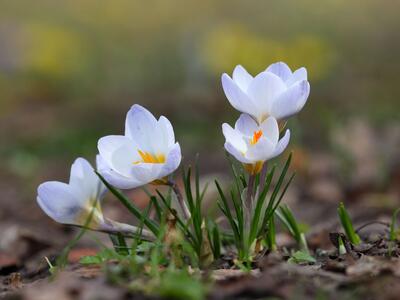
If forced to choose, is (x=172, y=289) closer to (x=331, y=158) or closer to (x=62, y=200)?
(x=62, y=200)

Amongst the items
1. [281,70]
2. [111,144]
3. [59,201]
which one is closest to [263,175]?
[281,70]

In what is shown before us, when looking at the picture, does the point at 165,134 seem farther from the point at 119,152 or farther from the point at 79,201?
the point at 79,201

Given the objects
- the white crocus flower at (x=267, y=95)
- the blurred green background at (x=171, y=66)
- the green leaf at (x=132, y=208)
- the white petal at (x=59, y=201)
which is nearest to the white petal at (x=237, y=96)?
the white crocus flower at (x=267, y=95)

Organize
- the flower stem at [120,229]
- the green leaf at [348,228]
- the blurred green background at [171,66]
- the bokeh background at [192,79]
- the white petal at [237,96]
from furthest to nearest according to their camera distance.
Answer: the blurred green background at [171,66] < the bokeh background at [192,79] < the green leaf at [348,228] < the flower stem at [120,229] < the white petal at [237,96]

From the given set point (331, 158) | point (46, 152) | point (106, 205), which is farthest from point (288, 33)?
point (106, 205)

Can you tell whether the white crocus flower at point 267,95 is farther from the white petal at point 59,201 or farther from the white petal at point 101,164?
the white petal at point 59,201

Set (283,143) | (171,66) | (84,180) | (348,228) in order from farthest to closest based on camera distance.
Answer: (171,66)
(348,228)
(84,180)
(283,143)

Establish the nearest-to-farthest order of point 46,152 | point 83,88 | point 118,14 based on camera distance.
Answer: point 46,152 → point 83,88 → point 118,14
